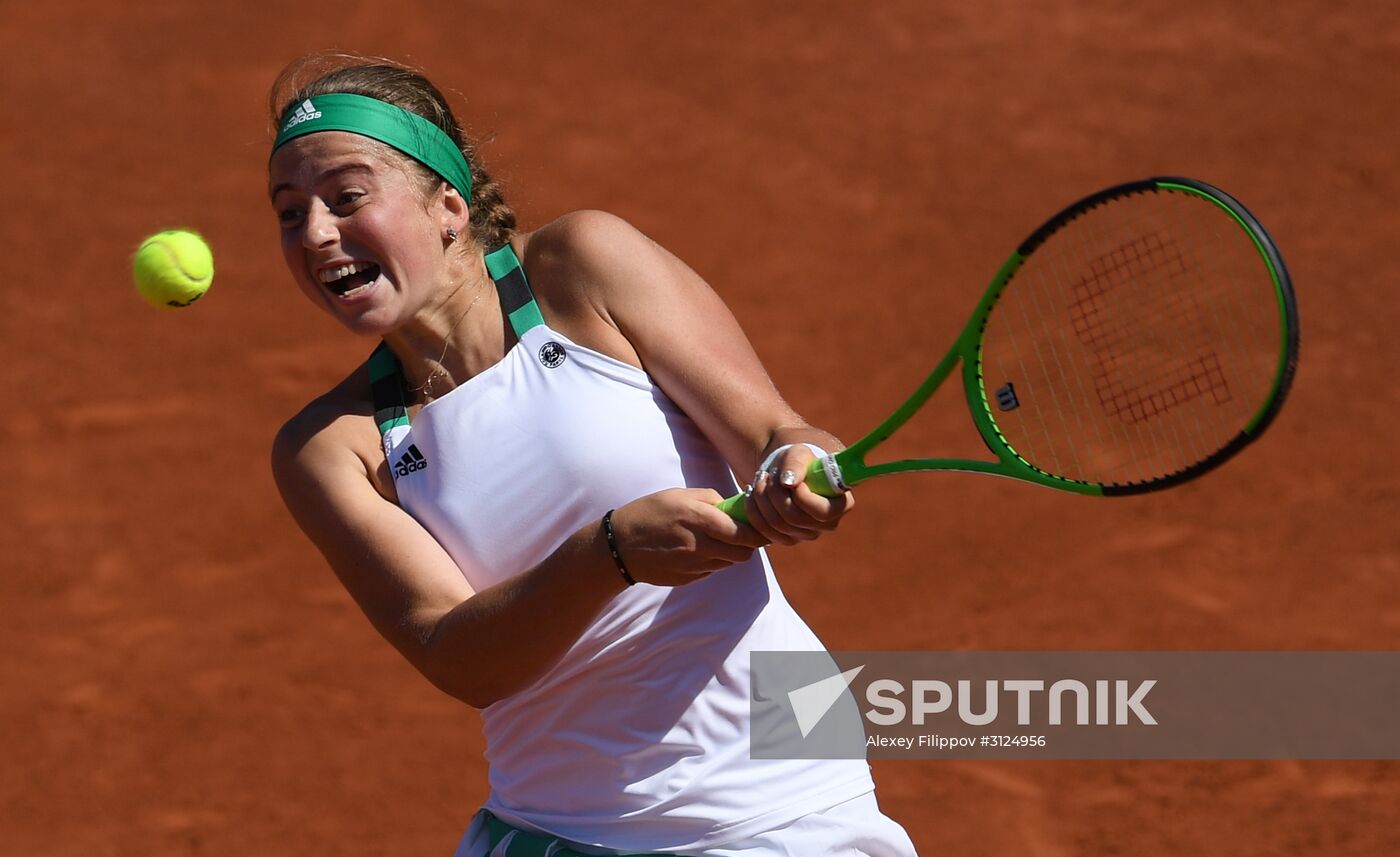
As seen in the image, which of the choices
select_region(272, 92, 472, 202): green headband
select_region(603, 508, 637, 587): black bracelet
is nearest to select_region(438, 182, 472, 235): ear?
select_region(272, 92, 472, 202): green headband

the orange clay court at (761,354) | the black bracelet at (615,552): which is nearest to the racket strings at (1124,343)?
the orange clay court at (761,354)

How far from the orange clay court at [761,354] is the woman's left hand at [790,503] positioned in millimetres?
2967

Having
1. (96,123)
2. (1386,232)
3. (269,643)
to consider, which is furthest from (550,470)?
(96,123)

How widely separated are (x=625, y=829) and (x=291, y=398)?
482 centimetres

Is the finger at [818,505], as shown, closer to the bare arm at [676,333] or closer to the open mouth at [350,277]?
the bare arm at [676,333]

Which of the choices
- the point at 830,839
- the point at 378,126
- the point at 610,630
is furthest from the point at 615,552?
the point at 378,126

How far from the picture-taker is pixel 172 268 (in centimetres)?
341

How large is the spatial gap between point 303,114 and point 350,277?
0.30 m

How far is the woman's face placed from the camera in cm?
271

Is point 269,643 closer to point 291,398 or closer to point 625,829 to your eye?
point 291,398

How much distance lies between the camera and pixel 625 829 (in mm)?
2697

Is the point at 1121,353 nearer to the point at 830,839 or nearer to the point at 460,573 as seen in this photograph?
the point at 830,839

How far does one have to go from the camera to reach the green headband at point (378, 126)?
2.81 m

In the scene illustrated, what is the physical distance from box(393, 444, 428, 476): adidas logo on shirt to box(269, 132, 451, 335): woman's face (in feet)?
0.71
